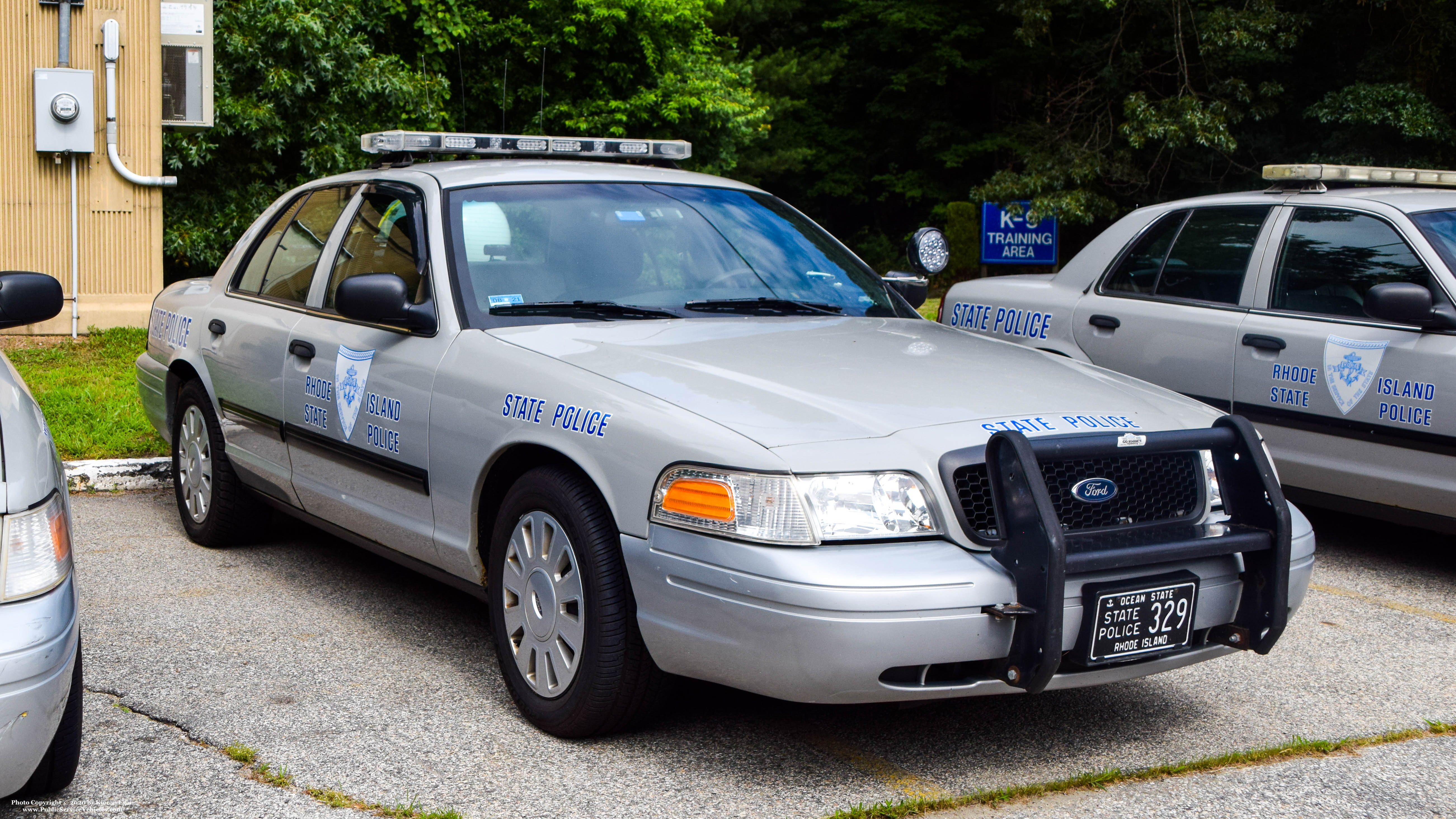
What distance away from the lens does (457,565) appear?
4125 mm

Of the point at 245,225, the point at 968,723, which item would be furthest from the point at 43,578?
the point at 245,225

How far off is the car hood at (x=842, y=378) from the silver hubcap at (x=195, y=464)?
2.25 metres

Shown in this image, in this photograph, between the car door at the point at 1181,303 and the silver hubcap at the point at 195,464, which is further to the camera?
the car door at the point at 1181,303

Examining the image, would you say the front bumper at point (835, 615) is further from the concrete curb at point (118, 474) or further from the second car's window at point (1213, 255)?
the concrete curb at point (118, 474)

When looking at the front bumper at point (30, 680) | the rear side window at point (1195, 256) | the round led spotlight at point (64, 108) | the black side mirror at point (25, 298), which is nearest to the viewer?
the front bumper at point (30, 680)

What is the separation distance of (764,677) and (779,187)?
34.4 meters

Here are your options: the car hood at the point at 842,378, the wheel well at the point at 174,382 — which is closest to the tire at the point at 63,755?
the car hood at the point at 842,378

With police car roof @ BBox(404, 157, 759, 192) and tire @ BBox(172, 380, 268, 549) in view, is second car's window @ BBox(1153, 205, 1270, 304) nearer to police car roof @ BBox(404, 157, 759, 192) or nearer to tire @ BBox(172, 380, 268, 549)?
police car roof @ BBox(404, 157, 759, 192)

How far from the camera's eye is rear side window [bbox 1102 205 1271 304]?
6293mm

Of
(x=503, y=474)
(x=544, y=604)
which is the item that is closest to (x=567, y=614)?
(x=544, y=604)

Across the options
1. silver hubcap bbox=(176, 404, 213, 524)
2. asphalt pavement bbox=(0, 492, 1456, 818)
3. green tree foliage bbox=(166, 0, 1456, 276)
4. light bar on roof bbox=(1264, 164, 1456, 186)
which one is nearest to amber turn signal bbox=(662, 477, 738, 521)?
asphalt pavement bbox=(0, 492, 1456, 818)

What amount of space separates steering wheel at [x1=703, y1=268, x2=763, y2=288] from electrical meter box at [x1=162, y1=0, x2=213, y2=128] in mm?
9276

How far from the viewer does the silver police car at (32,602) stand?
8.81 feet

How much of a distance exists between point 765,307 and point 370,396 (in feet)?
4.30
